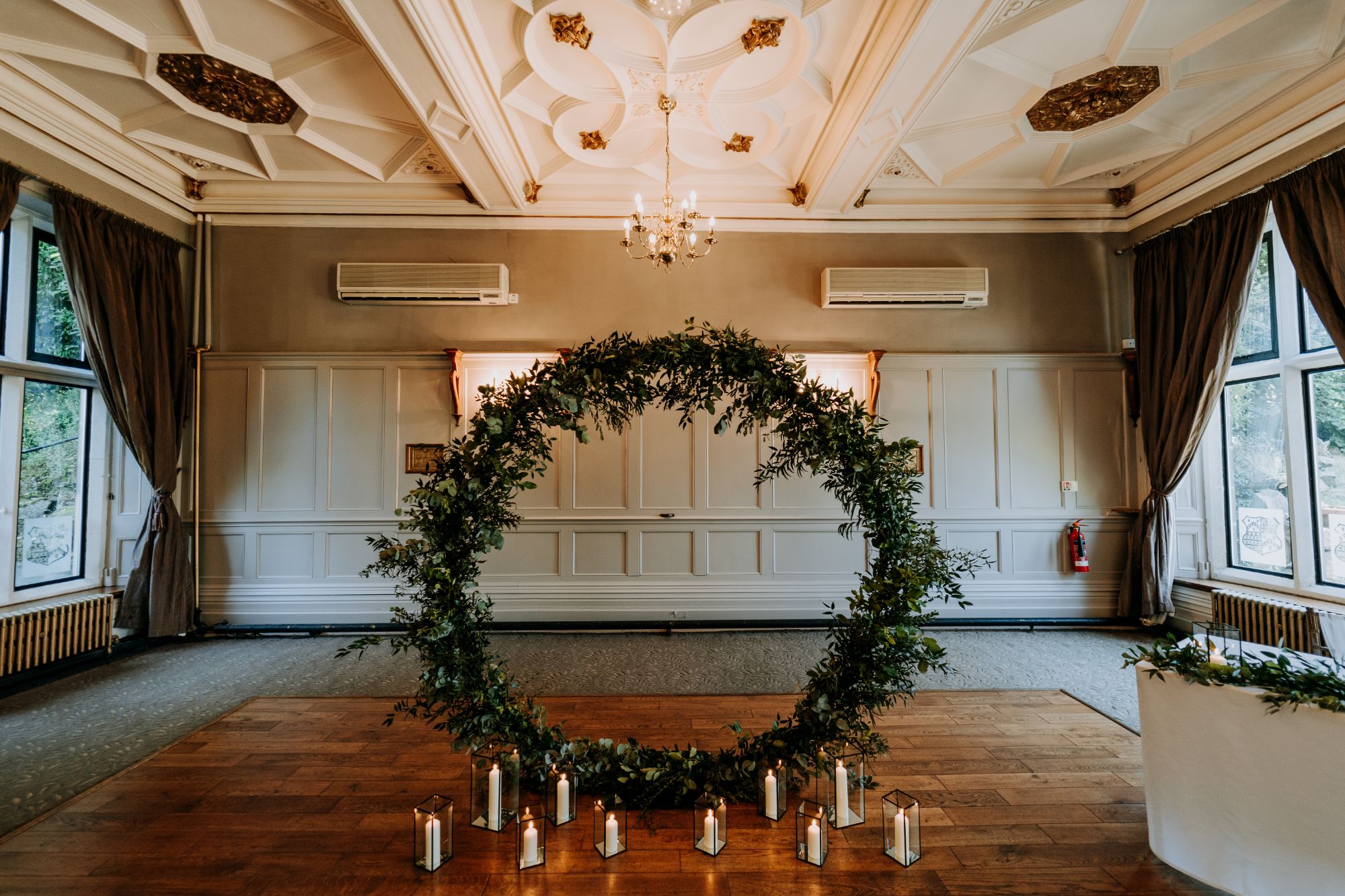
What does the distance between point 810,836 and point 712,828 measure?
359mm

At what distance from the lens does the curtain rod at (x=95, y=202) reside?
3839mm

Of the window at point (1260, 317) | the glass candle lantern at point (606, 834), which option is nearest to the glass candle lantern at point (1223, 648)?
the glass candle lantern at point (606, 834)

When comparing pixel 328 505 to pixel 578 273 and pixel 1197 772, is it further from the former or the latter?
pixel 1197 772

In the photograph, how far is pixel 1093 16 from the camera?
3217 mm

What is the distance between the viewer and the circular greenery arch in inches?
88.4

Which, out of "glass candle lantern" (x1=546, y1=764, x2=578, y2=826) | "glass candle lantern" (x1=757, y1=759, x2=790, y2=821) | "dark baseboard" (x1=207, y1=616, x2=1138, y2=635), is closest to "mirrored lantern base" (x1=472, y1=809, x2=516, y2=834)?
"glass candle lantern" (x1=546, y1=764, x2=578, y2=826)

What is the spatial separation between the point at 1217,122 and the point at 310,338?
7.58 m

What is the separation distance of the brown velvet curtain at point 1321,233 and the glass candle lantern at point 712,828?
4680 mm

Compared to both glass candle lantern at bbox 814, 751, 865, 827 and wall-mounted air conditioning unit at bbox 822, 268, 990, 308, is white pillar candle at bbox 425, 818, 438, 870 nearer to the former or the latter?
glass candle lantern at bbox 814, 751, 865, 827

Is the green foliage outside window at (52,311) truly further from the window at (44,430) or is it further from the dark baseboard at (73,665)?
the dark baseboard at (73,665)

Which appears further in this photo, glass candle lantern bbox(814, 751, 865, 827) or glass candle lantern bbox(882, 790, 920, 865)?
glass candle lantern bbox(814, 751, 865, 827)

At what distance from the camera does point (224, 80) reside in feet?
12.4

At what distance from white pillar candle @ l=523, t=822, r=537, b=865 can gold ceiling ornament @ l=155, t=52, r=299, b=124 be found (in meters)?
4.63

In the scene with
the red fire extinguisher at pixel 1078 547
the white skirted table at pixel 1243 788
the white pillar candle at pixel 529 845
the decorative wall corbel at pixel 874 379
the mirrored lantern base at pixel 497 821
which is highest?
the decorative wall corbel at pixel 874 379
